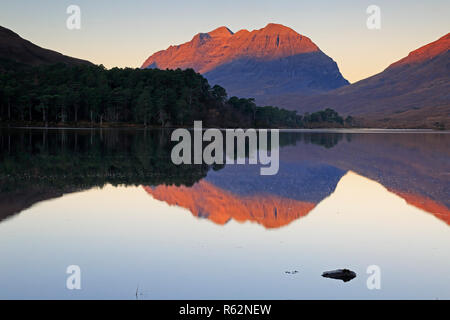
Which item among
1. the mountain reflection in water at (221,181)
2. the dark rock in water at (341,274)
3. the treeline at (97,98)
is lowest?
the dark rock in water at (341,274)

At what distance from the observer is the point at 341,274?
535 inches

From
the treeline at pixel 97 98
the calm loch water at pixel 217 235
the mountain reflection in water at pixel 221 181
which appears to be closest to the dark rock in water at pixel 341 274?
the calm loch water at pixel 217 235

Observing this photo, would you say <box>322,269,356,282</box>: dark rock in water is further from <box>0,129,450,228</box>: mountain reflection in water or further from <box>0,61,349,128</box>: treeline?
<box>0,61,349,128</box>: treeline

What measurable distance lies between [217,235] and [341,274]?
621cm

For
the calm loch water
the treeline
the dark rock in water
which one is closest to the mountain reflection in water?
the calm loch water

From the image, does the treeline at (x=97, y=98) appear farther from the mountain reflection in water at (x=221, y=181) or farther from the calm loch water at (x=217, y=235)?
the calm loch water at (x=217, y=235)

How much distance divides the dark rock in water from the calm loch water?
0.58 feet

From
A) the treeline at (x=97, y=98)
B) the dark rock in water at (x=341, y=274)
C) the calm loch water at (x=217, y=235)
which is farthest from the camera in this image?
the treeline at (x=97, y=98)

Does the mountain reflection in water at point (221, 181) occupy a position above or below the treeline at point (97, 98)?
below

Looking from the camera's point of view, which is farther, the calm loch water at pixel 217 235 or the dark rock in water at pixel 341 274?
the dark rock in water at pixel 341 274

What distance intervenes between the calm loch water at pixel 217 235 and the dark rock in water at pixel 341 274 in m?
0.18

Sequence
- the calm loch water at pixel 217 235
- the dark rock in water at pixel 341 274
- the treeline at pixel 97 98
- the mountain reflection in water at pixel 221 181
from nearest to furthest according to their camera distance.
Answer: the calm loch water at pixel 217 235, the dark rock in water at pixel 341 274, the mountain reflection in water at pixel 221 181, the treeline at pixel 97 98

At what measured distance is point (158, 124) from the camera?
175000 mm

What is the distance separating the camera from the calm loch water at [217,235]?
42.3ft
